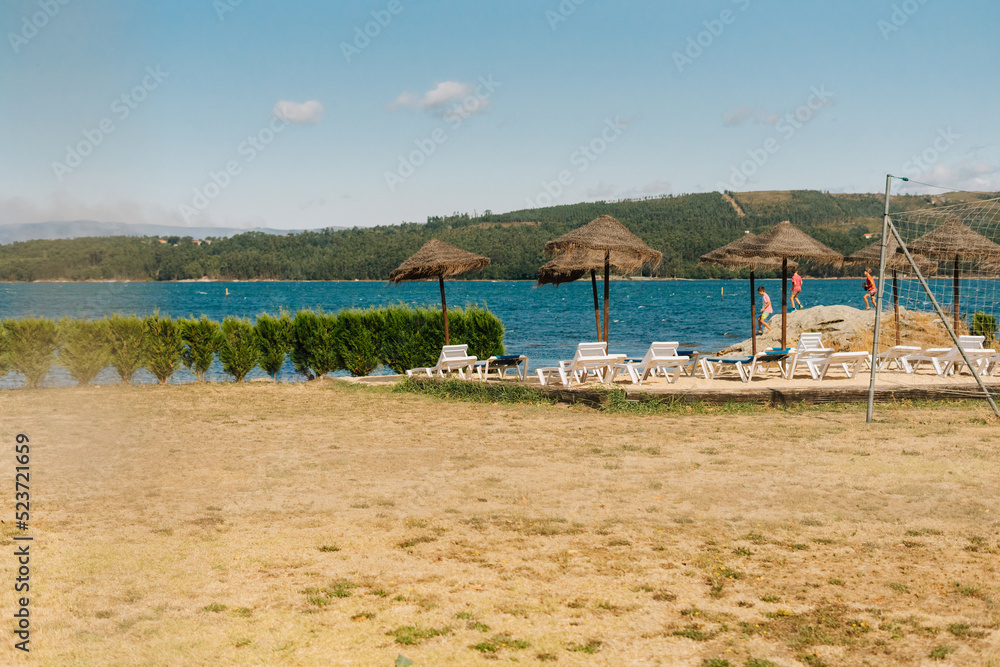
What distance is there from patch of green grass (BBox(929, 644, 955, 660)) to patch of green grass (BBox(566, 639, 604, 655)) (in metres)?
1.55

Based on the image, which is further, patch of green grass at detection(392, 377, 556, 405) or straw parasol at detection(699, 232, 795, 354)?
straw parasol at detection(699, 232, 795, 354)

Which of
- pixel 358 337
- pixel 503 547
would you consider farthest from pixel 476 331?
pixel 503 547

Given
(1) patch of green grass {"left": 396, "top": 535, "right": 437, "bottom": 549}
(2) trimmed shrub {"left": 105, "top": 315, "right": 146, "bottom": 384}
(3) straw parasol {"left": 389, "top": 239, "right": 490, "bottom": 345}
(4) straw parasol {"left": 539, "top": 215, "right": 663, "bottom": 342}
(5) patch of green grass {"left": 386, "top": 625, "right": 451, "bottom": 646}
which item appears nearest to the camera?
(5) patch of green grass {"left": 386, "top": 625, "right": 451, "bottom": 646}

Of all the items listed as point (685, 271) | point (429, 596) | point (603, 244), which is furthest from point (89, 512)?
point (685, 271)

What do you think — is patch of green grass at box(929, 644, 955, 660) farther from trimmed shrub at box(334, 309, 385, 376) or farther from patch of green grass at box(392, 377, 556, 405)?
trimmed shrub at box(334, 309, 385, 376)

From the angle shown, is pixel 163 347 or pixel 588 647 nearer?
pixel 588 647

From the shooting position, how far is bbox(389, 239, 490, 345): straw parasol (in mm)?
15461

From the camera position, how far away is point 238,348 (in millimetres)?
16094

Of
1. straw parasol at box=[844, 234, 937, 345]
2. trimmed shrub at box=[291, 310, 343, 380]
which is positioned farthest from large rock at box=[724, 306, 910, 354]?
trimmed shrub at box=[291, 310, 343, 380]

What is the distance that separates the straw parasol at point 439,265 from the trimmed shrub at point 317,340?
5.66 feet

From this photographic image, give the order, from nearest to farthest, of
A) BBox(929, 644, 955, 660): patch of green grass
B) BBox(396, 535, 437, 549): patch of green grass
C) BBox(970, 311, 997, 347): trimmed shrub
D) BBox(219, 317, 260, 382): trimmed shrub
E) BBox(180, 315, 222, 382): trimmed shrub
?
BBox(929, 644, 955, 660): patch of green grass
BBox(396, 535, 437, 549): patch of green grass
BBox(180, 315, 222, 382): trimmed shrub
BBox(219, 317, 260, 382): trimmed shrub
BBox(970, 311, 997, 347): trimmed shrub

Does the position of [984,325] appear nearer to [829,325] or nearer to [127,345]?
[829,325]

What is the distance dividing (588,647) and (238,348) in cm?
1354

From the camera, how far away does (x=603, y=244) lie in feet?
46.2
